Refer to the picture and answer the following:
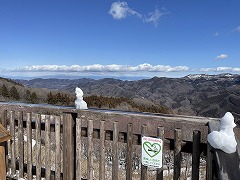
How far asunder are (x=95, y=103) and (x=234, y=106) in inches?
3971

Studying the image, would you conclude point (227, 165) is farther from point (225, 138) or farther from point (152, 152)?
point (152, 152)

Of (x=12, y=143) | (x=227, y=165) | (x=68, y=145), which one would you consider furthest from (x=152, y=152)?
(x=12, y=143)

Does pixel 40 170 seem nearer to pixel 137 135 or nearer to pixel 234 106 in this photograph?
pixel 137 135

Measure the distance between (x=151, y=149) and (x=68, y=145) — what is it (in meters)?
1.23

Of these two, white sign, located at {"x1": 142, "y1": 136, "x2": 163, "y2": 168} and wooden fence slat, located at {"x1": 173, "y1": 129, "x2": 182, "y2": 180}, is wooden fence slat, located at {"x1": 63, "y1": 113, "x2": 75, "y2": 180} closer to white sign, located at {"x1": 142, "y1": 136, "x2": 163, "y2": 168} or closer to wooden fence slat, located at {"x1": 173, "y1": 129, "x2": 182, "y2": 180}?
white sign, located at {"x1": 142, "y1": 136, "x2": 163, "y2": 168}

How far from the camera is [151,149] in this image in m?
3.38

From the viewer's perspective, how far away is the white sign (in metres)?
3.33

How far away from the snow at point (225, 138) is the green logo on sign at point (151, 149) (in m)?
1.07

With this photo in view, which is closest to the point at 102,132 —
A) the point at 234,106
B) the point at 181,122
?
the point at 181,122

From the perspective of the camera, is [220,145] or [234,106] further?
[234,106]

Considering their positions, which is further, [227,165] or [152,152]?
[152,152]

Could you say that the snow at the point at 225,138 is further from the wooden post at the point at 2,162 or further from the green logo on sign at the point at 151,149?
the wooden post at the point at 2,162

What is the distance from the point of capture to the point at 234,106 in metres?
117

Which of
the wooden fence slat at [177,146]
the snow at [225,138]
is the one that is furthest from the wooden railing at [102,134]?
the snow at [225,138]
